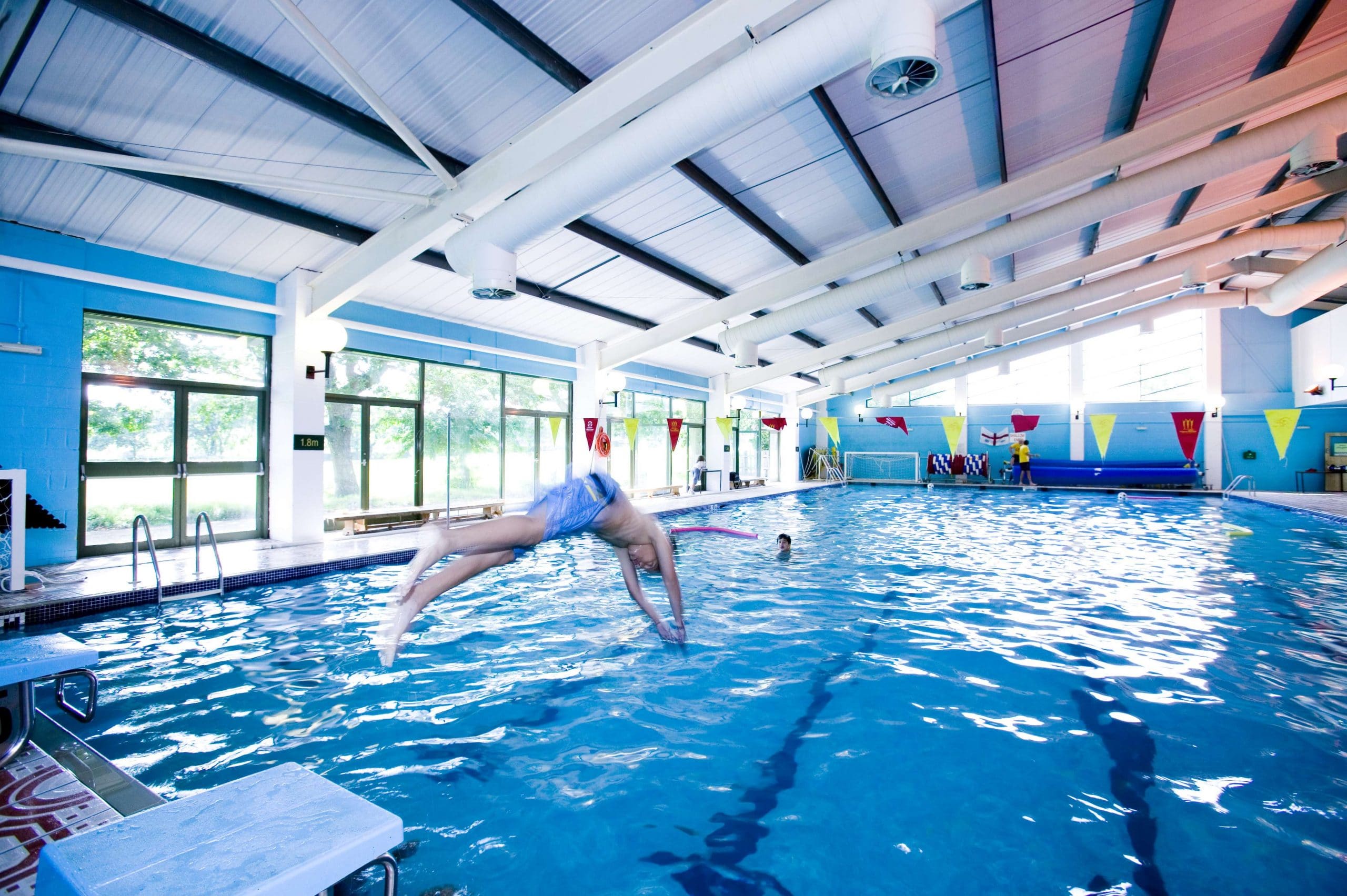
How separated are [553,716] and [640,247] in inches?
268

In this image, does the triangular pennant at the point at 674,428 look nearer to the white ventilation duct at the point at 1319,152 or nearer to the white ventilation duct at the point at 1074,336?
the white ventilation duct at the point at 1074,336

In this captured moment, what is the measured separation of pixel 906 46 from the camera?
391 centimetres

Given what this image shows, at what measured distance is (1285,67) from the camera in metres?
7.17

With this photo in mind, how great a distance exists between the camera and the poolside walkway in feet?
15.4

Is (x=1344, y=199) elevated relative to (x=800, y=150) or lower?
elevated

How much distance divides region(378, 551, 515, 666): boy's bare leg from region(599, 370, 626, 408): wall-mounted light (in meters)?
9.07

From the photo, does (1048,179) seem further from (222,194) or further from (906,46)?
(222,194)

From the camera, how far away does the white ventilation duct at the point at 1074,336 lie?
54.8ft

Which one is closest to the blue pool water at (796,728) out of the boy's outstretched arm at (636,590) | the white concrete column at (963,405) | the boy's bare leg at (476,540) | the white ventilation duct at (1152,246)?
the boy's outstretched arm at (636,590)

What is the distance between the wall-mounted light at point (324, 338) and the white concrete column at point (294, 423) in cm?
6

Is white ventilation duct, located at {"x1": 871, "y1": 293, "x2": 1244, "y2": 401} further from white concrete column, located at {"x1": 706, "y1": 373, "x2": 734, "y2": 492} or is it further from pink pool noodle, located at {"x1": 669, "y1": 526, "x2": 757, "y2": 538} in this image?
pink pool noodle, located at {"x1": 669, "y1": 526, "x2": 757, "y2": 538}

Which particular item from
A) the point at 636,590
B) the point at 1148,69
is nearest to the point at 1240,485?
the point at 1148,69

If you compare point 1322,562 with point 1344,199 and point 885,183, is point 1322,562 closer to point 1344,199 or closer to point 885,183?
point 885,183

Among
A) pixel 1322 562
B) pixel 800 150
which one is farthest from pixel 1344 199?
pixel 800 150
